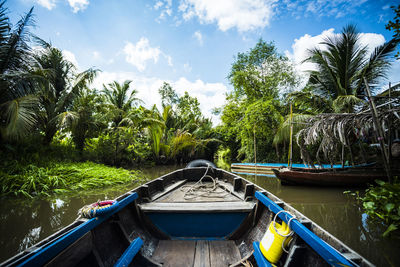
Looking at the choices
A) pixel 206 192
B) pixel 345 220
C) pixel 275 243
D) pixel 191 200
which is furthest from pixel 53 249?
pixel 345 220

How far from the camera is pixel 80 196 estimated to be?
4512 mm

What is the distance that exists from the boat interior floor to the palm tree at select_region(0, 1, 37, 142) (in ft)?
19.3

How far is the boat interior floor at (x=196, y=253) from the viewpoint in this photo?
171 centimetres

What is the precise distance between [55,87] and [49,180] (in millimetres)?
5504

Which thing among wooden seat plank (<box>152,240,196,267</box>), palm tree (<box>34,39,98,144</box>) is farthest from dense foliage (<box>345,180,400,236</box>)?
palm tree (<box>34,39,98,144</box>)

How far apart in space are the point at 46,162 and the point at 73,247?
6825 millimetres

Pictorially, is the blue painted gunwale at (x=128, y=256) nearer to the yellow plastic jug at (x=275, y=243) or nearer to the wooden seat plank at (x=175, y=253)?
the wooden seat plank at (x=175, y=253)

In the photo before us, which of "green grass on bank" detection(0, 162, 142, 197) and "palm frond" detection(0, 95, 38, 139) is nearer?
"green grass on bank" detection(0, 162, 142, 197)

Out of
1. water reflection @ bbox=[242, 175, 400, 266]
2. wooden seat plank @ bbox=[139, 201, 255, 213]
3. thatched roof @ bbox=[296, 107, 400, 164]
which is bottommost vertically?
water reflection @ bbox=[242, 175, 400, 266]

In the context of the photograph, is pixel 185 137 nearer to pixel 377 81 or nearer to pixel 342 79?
pixel 342 79

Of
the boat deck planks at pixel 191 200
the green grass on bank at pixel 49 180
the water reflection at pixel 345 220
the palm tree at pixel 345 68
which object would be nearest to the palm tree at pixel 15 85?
the green grass on bank at pixel 49 180

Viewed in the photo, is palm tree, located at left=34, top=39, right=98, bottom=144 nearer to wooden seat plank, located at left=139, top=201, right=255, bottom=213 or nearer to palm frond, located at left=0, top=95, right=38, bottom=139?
palm frond, located at left=0, top=95, right=38, bottom=139

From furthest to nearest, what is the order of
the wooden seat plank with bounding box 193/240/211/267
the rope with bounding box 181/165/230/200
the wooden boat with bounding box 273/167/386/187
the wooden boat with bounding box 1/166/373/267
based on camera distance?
the wooden boat with bounding box 273/167/386/187
the rope with bounding box 181/165/230/200
the wooden seat plank with bounding box 193/240/211/267
the wooden boat with bounding box 1/166/373/267

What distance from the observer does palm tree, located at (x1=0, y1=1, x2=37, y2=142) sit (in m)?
5.00
